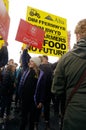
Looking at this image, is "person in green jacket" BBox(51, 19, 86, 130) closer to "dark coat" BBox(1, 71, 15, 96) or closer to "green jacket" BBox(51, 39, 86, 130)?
"green jacket" BBox(51, 39, 86, 130)

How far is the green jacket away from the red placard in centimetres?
511

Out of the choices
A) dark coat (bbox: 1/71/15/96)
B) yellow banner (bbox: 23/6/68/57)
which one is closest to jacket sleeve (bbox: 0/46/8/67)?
dark coat (bbox: 1/71/15/96)

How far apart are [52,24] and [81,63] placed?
7.87 metres

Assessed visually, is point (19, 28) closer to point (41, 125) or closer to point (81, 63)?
point (41, 125)

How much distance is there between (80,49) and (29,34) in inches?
226

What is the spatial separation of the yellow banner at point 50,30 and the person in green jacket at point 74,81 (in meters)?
6.35

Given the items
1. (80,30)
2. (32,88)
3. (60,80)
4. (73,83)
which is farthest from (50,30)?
(73,83)

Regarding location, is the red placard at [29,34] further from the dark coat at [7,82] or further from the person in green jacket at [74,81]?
the person in green jacket at [74,81]

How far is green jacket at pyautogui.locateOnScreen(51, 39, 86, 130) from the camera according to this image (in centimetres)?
294

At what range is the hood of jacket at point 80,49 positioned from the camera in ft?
10.1

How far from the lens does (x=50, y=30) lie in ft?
34.7

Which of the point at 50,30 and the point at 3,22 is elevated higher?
the point at 50,30

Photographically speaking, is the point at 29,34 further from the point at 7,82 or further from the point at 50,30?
the point at 50,30

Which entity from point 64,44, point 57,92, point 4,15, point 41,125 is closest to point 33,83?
point 4,15
